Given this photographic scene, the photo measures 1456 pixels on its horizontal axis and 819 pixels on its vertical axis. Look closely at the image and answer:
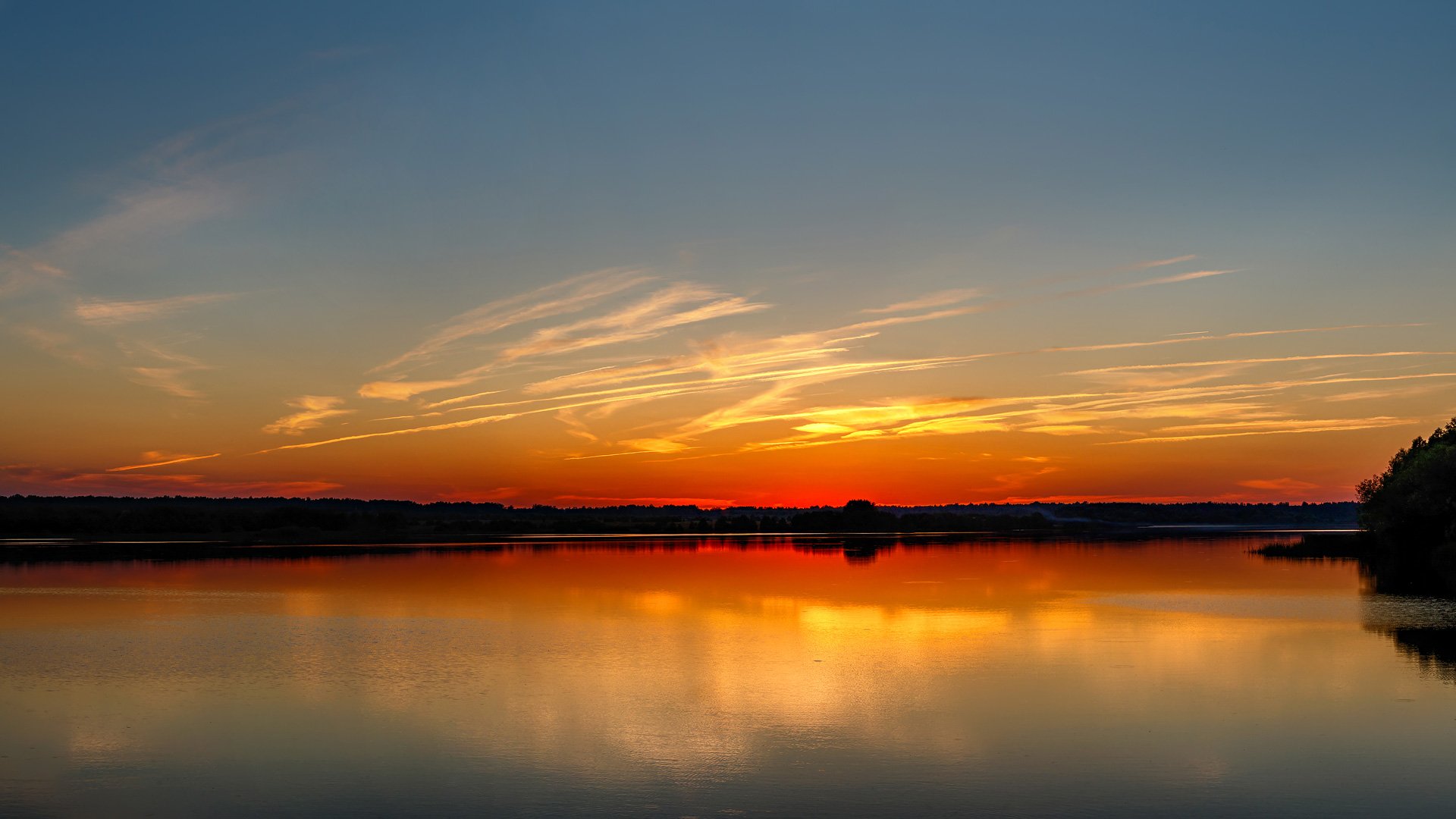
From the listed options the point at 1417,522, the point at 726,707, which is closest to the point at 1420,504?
the point at 1417,522

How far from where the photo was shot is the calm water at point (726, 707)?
513 inches

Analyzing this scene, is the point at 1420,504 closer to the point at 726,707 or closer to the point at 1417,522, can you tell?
the point at 1417,522

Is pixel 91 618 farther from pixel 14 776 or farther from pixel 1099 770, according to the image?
pixel 1099 770

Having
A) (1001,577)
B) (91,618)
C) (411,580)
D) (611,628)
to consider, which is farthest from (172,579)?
(1001,577)

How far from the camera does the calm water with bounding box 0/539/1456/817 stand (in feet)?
42.8

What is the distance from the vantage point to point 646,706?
59.0 feet

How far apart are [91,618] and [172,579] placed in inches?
683

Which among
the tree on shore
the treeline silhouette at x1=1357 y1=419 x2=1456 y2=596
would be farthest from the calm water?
the tree on shore

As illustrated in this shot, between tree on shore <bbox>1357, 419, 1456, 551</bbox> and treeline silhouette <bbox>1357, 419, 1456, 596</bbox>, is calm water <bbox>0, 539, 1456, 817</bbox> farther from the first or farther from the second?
tree on shore <bbox>1357, 419, 1456, 551</bbox>

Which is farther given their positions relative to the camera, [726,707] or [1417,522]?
[1417,522]

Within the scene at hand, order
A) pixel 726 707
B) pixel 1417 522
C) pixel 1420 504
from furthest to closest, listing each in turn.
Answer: pixel 1417 522 → pixel 1420 504 → pixel 726 707

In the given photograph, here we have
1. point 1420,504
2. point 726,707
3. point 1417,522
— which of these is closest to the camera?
point 726,707

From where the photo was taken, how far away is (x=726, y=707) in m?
17.9

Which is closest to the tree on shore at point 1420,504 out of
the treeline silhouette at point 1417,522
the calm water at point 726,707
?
the treeline silhouette at point 1417,522
